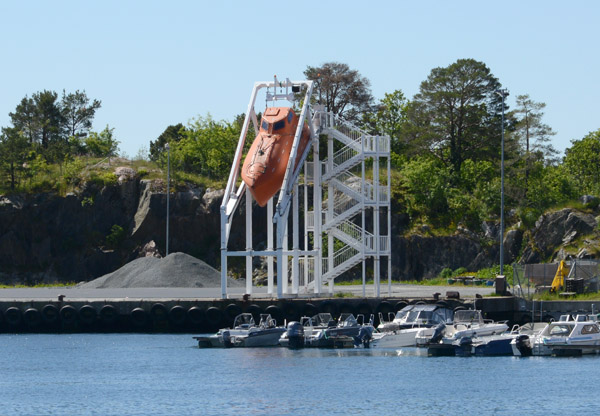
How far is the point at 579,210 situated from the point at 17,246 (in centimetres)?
5367

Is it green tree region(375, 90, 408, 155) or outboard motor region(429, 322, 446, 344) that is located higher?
green tree region(375, 90, 408, 155)

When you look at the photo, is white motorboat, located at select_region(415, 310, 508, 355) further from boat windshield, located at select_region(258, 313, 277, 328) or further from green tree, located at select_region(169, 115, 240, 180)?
green tree, located at select_region(169, 115, 240, 180)

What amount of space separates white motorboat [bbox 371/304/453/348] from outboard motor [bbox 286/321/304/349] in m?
3.92

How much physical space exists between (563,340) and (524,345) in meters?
2.02

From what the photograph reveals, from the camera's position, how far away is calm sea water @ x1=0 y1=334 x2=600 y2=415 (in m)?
48.3

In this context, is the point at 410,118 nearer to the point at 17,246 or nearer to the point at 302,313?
the point at 17,246

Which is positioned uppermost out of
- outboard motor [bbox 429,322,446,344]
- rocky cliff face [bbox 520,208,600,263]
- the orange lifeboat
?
the orange lifeboat

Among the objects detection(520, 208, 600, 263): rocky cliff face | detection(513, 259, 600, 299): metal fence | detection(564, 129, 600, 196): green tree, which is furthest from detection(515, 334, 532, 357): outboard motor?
detection(564, 129, 600, 196): green tree

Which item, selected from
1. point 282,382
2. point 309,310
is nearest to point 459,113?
point 309,310

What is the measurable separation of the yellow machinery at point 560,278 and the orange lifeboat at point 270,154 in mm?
18767

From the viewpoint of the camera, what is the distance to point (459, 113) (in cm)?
12088

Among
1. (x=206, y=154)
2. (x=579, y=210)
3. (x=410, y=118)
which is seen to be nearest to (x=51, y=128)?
(x=206, y=154)

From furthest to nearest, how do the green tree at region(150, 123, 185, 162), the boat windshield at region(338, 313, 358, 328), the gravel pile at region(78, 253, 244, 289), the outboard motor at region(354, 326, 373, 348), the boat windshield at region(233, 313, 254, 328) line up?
1. the green tree at region(150, 123, 185, 162)
2. the gravel pile at region(78, 253, 244, 289)
3. the boat windshield at region(233, 313, 254, 328)
4. the boat windshield at region(338, 313, 358, 328)
5. the outboard motor at region(354, 326, 373, 348)

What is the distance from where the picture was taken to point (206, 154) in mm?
132375
